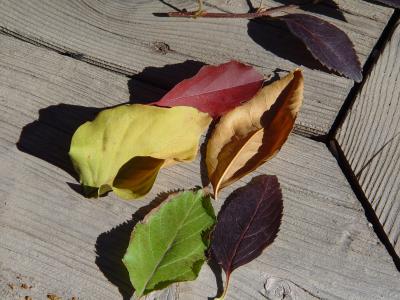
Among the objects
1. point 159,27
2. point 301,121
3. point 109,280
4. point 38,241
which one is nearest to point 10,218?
point 38,241

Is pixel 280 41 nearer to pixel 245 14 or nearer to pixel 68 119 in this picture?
pixel 245 14

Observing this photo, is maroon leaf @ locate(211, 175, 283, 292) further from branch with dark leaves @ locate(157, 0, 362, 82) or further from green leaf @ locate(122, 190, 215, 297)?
branch with dark leaves @ locate(157, 0, 362, 82)

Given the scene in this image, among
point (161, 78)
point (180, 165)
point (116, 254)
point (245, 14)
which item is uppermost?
point (245, 14)

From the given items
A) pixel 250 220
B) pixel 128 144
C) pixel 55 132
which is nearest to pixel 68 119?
pixel 55 132

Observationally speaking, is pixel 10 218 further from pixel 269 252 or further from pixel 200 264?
pixel 269 252

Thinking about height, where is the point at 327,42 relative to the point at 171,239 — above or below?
above

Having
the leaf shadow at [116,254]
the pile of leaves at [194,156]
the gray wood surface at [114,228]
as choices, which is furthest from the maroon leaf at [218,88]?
the leaf shadow at [116,254]
